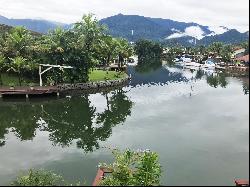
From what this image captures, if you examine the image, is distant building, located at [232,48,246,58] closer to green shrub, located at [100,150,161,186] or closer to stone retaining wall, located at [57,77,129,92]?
stone retaining wall, located at [57,77,129,92]

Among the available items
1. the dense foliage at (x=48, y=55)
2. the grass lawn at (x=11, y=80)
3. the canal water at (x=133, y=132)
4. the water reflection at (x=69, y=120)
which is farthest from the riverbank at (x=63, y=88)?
the water reflection at (x=69, y=120)

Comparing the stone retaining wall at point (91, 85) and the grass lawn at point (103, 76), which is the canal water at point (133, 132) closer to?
the stone retaining wall at point (91, 85)

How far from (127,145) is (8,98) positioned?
31424mm

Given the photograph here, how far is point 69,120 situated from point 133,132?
1052cm

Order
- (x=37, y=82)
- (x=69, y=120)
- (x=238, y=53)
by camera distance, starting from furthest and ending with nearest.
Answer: (x=238, y=53) → (x=37, y=82) → (x=69, y=120)

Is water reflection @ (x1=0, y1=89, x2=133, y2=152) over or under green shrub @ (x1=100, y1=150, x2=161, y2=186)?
under

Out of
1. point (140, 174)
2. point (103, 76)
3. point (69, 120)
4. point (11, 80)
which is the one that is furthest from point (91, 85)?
point (140, 174)

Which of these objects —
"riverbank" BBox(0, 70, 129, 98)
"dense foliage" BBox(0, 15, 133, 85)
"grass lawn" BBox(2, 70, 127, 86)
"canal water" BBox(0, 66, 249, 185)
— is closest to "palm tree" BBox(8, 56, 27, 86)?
"dense foliage" BBox(0, 15, 133, 85)

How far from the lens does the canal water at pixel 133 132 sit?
31.5m

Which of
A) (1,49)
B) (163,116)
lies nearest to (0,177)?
(163,116)

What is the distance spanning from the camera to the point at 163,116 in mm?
52031

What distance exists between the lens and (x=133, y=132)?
43625 mm

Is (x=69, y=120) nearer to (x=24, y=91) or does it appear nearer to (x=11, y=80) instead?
(x=24, y=91)

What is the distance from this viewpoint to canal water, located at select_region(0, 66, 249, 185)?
31.5 metres
